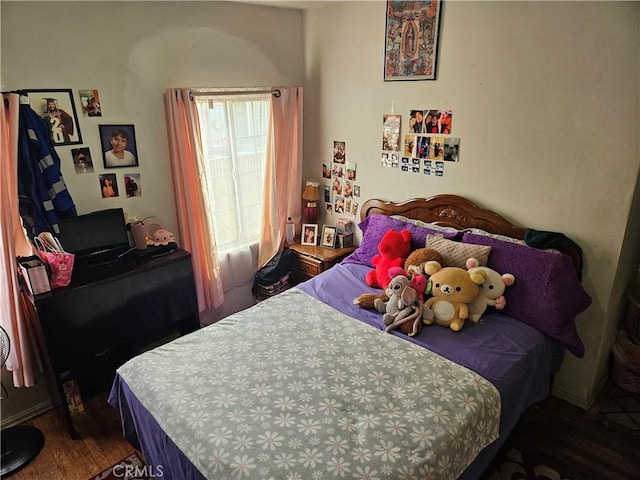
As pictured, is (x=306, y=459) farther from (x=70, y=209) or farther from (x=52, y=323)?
(x=70, y=209)

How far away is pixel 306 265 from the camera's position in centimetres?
349

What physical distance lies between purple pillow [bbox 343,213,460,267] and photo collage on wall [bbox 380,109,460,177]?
15.9 inches

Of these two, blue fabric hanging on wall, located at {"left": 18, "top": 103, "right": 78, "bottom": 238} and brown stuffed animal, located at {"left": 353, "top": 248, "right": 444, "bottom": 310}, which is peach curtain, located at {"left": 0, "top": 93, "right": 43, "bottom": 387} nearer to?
blue fabric hanging on wall, located at {"left": 18, "top": 103, "right": 78, "bottom": 238}

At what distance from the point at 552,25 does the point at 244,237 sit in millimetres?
2612

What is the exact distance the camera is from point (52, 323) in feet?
7.44

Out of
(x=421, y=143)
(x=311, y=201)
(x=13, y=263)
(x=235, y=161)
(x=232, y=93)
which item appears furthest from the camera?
(x=311, y=201)

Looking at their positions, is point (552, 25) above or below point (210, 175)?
above

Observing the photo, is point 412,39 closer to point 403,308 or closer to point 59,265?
point 403,308

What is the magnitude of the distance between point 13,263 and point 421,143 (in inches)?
102

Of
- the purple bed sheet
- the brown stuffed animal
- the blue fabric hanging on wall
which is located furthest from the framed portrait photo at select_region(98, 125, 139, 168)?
the brown stuffed animal

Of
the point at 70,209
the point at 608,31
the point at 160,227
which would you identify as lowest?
the point at 160,227

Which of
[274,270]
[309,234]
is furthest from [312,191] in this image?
[274,270]

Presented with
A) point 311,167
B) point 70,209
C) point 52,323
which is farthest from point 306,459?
point 311,167

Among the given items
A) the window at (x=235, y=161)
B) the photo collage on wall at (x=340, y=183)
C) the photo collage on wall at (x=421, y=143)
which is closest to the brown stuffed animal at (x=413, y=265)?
the photo collage on wall at (x=421, y=143)
